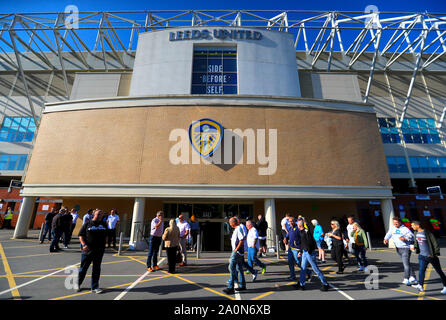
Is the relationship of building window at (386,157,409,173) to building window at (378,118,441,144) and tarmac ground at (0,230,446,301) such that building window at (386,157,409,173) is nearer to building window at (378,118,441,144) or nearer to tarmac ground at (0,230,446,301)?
building window at (378,118,441,144)

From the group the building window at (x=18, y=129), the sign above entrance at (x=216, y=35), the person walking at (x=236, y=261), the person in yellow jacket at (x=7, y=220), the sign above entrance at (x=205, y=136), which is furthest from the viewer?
the building window at (x=18, y=129)

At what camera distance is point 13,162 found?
25484 mm

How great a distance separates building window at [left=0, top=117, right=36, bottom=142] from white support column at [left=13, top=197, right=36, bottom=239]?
16.4 m

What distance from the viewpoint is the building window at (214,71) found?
1950 centimetres

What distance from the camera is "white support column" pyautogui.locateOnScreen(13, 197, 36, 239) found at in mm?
14127

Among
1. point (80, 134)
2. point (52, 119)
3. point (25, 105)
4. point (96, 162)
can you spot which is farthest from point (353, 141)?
point (25, 105)

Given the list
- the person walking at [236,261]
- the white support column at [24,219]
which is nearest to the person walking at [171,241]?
the person walking at [236,261]

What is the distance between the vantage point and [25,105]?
2812cm

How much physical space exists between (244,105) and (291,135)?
3994mm

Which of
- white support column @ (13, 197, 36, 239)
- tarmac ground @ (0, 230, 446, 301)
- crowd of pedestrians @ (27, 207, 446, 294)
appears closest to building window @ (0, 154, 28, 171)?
white support column @ (13, 197, 36, 239)

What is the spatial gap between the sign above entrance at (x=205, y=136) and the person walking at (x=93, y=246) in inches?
367

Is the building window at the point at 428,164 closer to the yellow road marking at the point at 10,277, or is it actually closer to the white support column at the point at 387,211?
the white support column at the point at 387,211

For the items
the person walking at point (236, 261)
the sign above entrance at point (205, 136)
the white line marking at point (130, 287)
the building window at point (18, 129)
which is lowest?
the white line marking at point (130, 287)
